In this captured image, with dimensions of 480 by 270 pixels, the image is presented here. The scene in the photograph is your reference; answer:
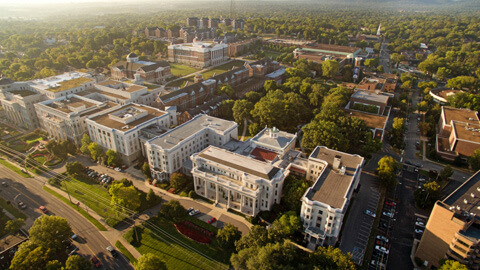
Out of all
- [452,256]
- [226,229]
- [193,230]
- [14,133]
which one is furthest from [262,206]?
[14,133]

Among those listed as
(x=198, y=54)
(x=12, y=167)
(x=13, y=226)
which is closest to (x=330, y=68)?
(x=198, y=54)

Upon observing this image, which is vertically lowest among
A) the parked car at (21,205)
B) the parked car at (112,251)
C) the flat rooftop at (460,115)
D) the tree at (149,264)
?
the parked car at (21,205)

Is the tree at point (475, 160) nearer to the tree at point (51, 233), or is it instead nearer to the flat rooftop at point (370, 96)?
the flat rooftop at point (370, 96)

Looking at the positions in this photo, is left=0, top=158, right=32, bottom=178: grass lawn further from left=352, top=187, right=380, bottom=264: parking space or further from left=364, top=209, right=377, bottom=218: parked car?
left=364, top=209, right=377, bottom=218: parked car

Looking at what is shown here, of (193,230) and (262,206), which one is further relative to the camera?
(262,206)

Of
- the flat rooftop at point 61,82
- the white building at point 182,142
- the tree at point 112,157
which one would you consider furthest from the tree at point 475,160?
the flat rooftop at point 61,82

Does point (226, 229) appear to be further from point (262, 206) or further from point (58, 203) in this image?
point (58, 203)
